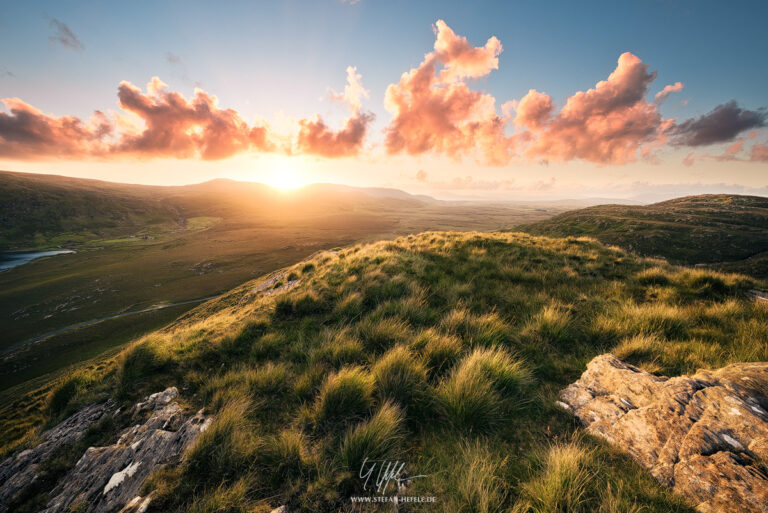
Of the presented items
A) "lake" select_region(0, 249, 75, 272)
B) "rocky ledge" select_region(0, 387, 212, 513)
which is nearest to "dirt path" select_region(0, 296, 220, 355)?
"rocky ledge" select_region(0, 387, 212, 513)

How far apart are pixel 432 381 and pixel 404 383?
1.71 feet

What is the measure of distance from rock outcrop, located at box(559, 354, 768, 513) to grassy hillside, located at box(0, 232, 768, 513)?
24 cm

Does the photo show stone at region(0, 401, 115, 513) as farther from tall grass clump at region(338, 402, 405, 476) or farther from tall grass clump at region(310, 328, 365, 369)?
tall grass clump at region(338, 402, 405, 476)

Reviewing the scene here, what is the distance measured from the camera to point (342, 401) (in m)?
3.57

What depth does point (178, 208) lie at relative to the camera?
623ft

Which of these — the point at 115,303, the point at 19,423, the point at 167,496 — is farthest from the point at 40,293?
the point at 167,496

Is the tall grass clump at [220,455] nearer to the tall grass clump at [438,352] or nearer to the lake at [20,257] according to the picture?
the tall grass clump at [438,352]

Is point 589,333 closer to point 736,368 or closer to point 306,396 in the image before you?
point 736,368

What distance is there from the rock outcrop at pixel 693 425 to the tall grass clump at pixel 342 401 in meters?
2.81

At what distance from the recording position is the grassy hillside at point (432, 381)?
8.36 feet

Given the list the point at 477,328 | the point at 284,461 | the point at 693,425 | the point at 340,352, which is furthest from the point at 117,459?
the point at 693,425

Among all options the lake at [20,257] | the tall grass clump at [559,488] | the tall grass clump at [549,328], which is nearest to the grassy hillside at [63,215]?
the lake at [20,257]

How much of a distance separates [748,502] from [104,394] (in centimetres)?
975

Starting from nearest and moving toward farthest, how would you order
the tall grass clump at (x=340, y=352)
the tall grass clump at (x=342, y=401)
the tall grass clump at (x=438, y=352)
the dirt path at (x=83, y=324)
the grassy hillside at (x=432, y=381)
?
the grassy hillside at (x=432, y=381), the tall grass clump at (x=342, y=401), the tall grass clump at (x=438, y=352), the tall grass clump at (x=340, y=352), the dirt path at (x=83, y=324)
